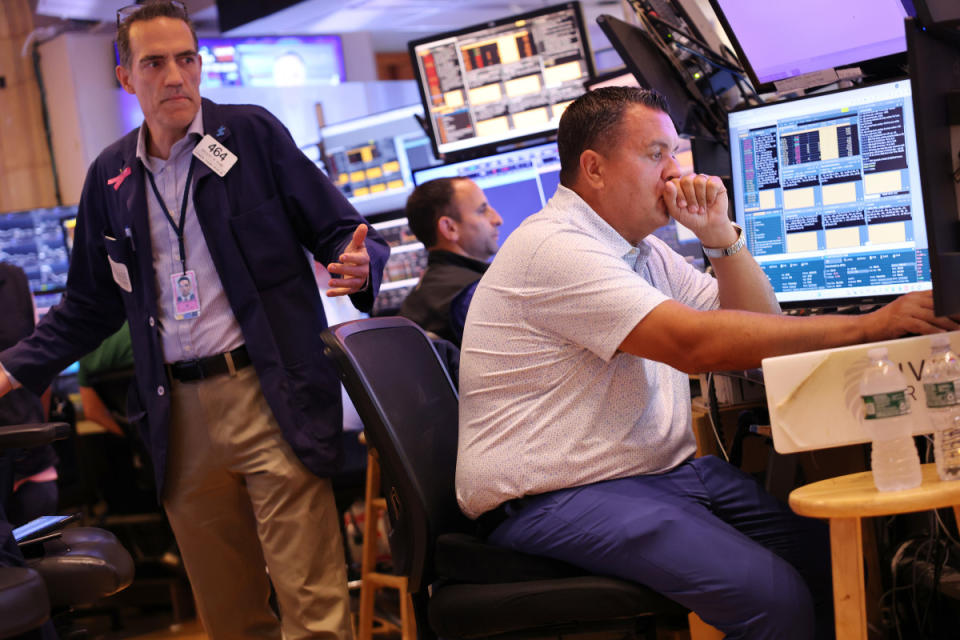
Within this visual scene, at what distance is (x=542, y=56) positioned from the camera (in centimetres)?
354

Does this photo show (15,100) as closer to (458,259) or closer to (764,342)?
(458,259)

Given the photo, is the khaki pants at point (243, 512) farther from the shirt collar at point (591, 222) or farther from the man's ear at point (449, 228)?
the man's ear at point (449, 228)

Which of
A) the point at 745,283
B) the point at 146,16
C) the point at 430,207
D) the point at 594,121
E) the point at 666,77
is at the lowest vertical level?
the point at 745,283

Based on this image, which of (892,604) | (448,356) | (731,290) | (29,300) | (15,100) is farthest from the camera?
(15,100)

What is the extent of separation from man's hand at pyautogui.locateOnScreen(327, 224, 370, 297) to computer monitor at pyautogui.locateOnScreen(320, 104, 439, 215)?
2291mm

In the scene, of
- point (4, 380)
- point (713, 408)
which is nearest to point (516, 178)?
point (713, 408)

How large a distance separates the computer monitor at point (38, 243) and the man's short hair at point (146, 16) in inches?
158

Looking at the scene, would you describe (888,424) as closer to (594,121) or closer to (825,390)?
(825,390)

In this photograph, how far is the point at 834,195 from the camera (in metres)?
2.14

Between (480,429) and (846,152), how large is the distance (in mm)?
967

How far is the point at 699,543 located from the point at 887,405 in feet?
1.25

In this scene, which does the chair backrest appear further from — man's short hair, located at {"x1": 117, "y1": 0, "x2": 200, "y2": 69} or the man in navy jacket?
man's short hair, located at {"x1": 117, "y1": 0, "x2": 200, "y2": 69}

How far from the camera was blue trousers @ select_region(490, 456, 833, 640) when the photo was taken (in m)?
1.54

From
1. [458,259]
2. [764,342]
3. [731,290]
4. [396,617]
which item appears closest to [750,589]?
[764,342]
